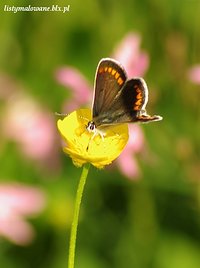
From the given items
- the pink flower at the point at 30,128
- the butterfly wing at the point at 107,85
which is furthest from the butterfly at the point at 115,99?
the pink flower at the point at 30,128

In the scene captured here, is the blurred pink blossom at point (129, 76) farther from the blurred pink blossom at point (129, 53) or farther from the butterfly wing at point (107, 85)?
the butterfly wing at point (107, 85)

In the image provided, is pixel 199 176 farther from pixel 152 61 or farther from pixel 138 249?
pixel 152 61

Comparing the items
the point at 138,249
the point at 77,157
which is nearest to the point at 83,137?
the point at 77,157

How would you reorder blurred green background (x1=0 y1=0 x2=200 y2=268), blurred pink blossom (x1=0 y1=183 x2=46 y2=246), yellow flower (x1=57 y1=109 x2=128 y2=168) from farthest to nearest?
blurred green background (x1=0 y1=0 x2=200 y2=268) < blurred pink blossom (x1=0 y1=183 x2=46 y2=246) < yellow flower (x1=57 y1=109 x2=128 y2=168)

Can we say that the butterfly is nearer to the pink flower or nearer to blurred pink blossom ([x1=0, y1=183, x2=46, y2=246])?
blurred pink blossom ([x1=0, y1=183, x2=46, y2=246])

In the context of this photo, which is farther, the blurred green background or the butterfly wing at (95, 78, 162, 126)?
the blurred green background

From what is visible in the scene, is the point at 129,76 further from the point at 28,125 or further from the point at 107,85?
the point at 107,85

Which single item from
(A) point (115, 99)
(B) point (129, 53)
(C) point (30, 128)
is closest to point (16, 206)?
(C) point (30, 128)

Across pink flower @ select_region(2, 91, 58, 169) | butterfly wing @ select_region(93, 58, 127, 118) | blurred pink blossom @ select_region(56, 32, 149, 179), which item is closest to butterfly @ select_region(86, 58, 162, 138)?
butterfly wing @ select_region(93, 58, 127, 118)
